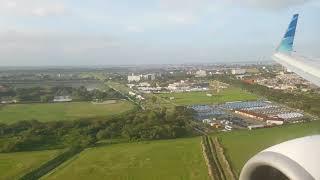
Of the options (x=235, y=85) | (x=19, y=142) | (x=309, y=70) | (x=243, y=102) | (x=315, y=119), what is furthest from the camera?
(x=235, y=85)

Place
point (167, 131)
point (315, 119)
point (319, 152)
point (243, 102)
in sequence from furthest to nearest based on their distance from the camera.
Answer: point (243, 102)
point (315, 119)
point (167, 131)
point (319, 152)

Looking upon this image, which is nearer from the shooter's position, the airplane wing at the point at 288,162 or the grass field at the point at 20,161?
the airplane wing at the point at 288,162

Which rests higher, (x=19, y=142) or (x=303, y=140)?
(x=303, y=140)

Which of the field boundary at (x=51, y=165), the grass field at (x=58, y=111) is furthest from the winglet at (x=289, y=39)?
the grass field at (x=58, y=111)

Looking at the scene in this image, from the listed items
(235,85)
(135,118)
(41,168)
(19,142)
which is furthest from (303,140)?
(235,85)

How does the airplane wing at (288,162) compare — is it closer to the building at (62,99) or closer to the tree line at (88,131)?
the tree line at (88,131)

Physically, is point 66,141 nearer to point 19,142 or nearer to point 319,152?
point 19,142

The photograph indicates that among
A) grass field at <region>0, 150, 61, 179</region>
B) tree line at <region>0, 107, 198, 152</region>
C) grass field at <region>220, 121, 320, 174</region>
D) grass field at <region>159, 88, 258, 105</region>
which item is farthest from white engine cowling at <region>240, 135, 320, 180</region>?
grass field at <region>159, 88, 258, 105</region>
